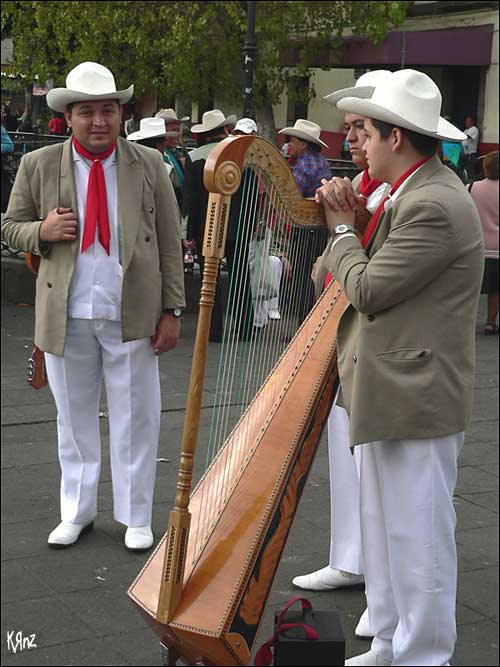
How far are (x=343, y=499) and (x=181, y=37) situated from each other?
10459 mm

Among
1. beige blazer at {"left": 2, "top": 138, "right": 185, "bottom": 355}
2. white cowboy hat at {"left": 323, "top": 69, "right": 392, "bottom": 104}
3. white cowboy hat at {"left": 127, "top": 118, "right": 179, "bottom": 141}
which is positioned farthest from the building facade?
white cowboy hat at {"left": 323, "top": 69, "right": 392, "bottom": 104}

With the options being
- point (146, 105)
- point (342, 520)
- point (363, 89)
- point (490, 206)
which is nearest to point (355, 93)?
point (363, 89)

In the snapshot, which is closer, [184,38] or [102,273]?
[102,273]

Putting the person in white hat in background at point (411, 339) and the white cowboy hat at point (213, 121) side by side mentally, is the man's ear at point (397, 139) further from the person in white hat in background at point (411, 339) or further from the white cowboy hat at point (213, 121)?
the white cowboy hat at point (213, 121)

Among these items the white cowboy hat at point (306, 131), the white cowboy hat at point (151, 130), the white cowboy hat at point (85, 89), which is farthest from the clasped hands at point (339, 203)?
the white cowboy hat at point (151, 130)

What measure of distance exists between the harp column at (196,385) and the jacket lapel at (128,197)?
1436 mm

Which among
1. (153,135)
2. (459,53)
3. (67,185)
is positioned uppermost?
(459,53)

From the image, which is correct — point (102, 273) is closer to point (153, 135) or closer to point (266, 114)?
point (153, 135)

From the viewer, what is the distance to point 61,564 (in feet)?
14.8

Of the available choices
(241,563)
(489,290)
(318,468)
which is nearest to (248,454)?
(241,563)

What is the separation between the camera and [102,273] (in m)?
4.48

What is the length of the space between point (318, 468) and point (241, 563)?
7.72 feet

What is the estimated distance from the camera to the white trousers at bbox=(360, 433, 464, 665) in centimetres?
315

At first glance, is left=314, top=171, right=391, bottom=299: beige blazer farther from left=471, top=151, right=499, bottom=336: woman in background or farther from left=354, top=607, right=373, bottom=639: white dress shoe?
left=471, top=151, right=499, bottom=336: woman in background
